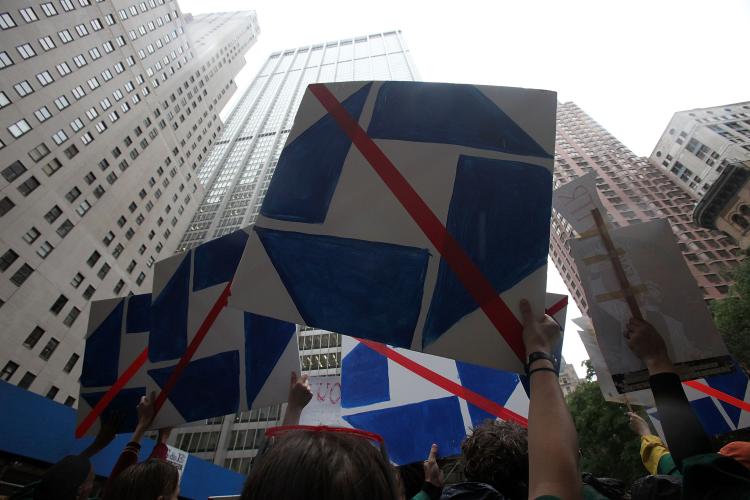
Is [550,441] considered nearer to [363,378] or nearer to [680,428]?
[680,428]

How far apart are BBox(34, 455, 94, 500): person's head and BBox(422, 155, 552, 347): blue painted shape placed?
7.39 feet

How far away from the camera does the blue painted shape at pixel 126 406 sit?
11.5 feet

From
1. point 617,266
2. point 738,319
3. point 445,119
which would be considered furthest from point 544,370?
point 738,319

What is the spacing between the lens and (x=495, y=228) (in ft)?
6.48

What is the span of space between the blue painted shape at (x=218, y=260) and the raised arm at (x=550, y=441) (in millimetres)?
2954

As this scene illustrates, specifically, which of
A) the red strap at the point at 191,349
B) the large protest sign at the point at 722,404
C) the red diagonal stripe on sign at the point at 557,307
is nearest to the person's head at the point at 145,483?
the red strap at the point at 191,349

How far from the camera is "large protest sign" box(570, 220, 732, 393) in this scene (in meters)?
1.85

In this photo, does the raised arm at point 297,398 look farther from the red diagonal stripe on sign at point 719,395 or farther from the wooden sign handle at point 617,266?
the red diagonal stripe on sign at point 719,395

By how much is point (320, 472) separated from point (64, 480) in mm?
2313

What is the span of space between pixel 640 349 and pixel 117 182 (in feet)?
149

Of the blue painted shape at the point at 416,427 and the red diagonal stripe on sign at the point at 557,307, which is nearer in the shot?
the red diagonal stripe on sign at the point at 557,307

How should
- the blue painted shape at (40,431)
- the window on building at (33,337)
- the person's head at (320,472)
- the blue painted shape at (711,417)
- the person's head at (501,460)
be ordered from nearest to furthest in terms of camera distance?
1. the person's head at (320,472)
2. the person's head at (501,460)
3. the blue painted shape at (711,417)
4. the blue painted shape at (40,431)
5. the window on building at (33,337)

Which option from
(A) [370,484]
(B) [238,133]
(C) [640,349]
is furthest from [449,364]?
(B) [238,133]

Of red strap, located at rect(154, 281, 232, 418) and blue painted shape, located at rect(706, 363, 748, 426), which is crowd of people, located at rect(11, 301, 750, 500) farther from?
blue painted shape, located at rect(706, 363, 748, 426)
